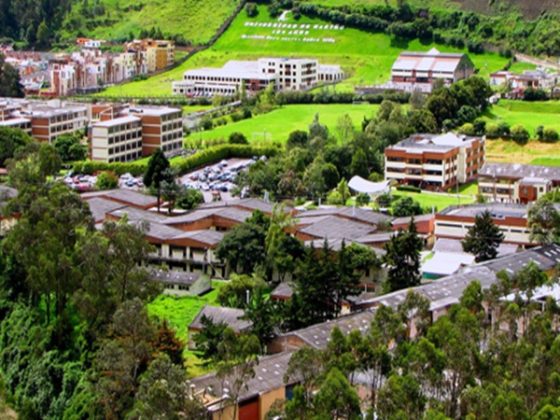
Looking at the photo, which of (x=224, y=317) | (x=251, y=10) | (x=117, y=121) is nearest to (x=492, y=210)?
(x=224, y=317)

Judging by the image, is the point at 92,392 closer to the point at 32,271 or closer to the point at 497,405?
the point at 32,271

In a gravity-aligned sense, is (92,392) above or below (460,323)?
below

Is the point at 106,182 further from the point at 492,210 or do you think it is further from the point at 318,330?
the point at 318,330

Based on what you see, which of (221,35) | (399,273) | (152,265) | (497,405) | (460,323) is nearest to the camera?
(497,405)

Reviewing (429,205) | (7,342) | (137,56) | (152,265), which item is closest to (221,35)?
(137,56)

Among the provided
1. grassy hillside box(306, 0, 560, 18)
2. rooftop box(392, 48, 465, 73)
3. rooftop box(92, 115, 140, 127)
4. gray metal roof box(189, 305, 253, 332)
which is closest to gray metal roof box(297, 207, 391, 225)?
gray metal roof box(189, 305, 253, 332)

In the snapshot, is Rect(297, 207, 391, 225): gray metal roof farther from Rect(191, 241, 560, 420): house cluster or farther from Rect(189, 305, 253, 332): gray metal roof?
Rect(189, 305, 253, 332): gray metal roof

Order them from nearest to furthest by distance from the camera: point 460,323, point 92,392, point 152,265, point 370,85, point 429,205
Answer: point 460,323 < point 92,392 < point 152,265 < point 429,205 < point 370,85
